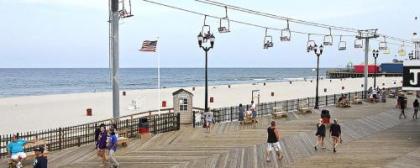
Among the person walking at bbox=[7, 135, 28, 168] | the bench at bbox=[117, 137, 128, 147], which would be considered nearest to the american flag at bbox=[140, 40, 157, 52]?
the bench at bbox=[117, 137, 128, 147]

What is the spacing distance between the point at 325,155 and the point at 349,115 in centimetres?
1468

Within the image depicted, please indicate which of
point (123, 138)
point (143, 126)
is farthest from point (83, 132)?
point (123, 138)

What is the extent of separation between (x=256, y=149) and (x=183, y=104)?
8264mm

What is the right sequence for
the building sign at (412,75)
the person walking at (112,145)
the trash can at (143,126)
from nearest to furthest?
the person walking at (112,145)
the building sign at (412,75)
the trash can at (143,126)

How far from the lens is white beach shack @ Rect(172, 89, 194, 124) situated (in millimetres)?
26578

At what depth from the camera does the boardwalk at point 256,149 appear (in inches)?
659

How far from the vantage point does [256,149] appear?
19531mm

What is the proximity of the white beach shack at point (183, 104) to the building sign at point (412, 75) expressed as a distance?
37.3ft

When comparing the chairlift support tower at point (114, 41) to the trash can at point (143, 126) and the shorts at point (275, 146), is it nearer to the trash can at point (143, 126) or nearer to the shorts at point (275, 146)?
the trash can at point (143, 126)

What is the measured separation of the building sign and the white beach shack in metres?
11.4

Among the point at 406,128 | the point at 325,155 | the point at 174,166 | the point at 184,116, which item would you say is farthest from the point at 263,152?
the point at 406,128

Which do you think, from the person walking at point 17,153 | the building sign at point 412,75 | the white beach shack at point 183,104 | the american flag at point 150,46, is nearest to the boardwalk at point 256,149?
the person walking at point 17,153

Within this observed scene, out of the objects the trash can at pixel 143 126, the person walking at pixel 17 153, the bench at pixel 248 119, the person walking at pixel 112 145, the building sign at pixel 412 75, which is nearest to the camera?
the person walking at pixel 112 145

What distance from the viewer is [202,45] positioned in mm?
26547
